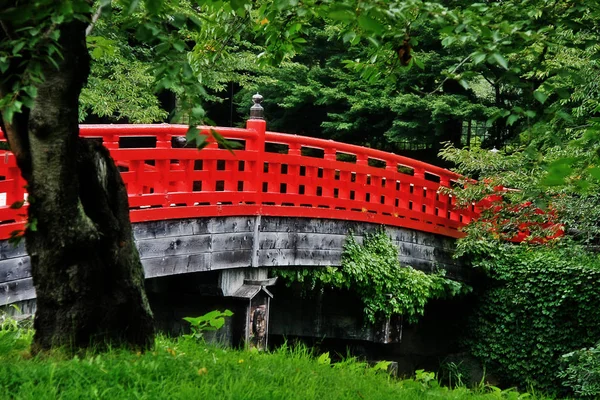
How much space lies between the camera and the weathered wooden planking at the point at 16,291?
7203mm

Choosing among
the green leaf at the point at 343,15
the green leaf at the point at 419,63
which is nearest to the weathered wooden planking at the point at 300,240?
the green leaf at the point at 419,63

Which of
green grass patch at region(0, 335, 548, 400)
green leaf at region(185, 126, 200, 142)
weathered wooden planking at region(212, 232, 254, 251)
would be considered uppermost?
green leaf at region(185, 126, 200, 142)

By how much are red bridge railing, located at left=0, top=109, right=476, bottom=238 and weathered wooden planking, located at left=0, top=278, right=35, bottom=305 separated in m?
0.43

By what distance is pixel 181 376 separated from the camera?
15.1 feet

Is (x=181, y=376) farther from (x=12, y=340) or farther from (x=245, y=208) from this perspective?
(x=245, y=208)

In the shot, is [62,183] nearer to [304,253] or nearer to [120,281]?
[120,281]

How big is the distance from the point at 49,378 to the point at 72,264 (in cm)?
78

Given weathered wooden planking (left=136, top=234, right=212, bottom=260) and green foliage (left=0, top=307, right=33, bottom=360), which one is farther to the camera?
weathered wooden planking (left=136, top=234, right=212, bottom=260)

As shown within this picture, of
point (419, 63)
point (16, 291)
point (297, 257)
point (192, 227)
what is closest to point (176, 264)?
point (192, 227)

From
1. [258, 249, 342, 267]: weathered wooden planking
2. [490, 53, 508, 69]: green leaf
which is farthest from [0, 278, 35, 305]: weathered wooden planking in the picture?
[490, 53, 508, 69]: green leaf

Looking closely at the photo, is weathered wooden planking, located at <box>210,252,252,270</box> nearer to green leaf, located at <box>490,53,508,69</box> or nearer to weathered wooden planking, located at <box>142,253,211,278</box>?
weathered wooden planking, located at <box>142,253,211,278</box>

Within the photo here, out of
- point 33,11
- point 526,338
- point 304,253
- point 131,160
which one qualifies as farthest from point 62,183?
point 526,338

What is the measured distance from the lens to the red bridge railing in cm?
807

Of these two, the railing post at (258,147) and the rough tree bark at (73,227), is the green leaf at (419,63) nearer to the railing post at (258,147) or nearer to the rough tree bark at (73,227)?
the rough tree bark at (73,227)
